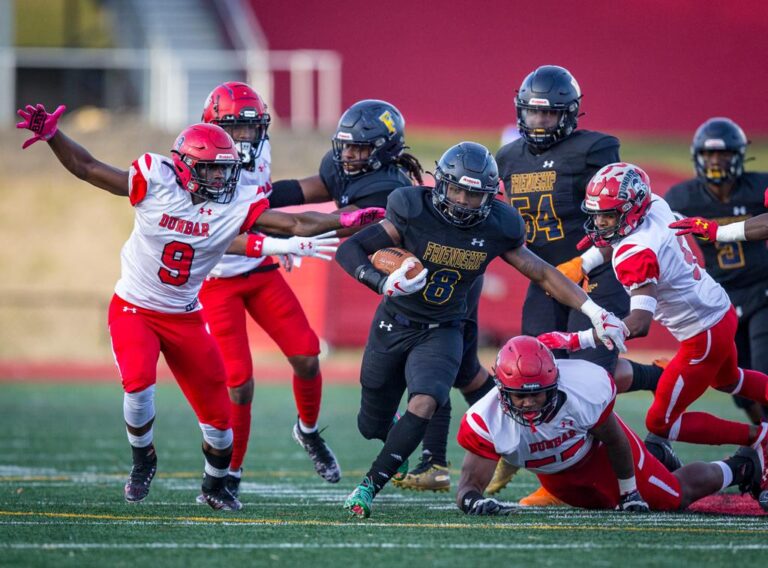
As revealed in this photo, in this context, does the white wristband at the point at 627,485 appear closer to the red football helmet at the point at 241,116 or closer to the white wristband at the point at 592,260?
the white wristband at the point at 592,260

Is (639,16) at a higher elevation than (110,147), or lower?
higher

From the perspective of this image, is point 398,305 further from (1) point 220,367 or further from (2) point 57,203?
(2) point 57,203

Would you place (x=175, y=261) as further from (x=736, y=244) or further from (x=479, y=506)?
(x=736, y=244)

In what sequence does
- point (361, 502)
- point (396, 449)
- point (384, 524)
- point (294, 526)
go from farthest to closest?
point (396, 449) → point (361, 502) → point (384, 524) → point (294, 526)

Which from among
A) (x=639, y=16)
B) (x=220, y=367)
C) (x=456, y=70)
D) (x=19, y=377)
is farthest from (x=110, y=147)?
(x=220, y=367)

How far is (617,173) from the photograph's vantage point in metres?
6.65

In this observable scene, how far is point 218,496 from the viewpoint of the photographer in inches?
265

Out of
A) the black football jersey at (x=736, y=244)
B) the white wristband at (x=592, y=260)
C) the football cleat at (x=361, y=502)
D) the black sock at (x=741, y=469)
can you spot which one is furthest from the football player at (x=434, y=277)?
the black football jersey at (x=736, y=244)

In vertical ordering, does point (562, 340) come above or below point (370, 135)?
below

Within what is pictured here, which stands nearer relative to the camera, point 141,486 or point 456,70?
point 141,486

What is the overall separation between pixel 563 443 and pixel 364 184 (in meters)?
2.13

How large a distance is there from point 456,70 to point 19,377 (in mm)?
11859

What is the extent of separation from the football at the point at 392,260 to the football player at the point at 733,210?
2.87 metres

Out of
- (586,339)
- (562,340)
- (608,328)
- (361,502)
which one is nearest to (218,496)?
(361,502)
